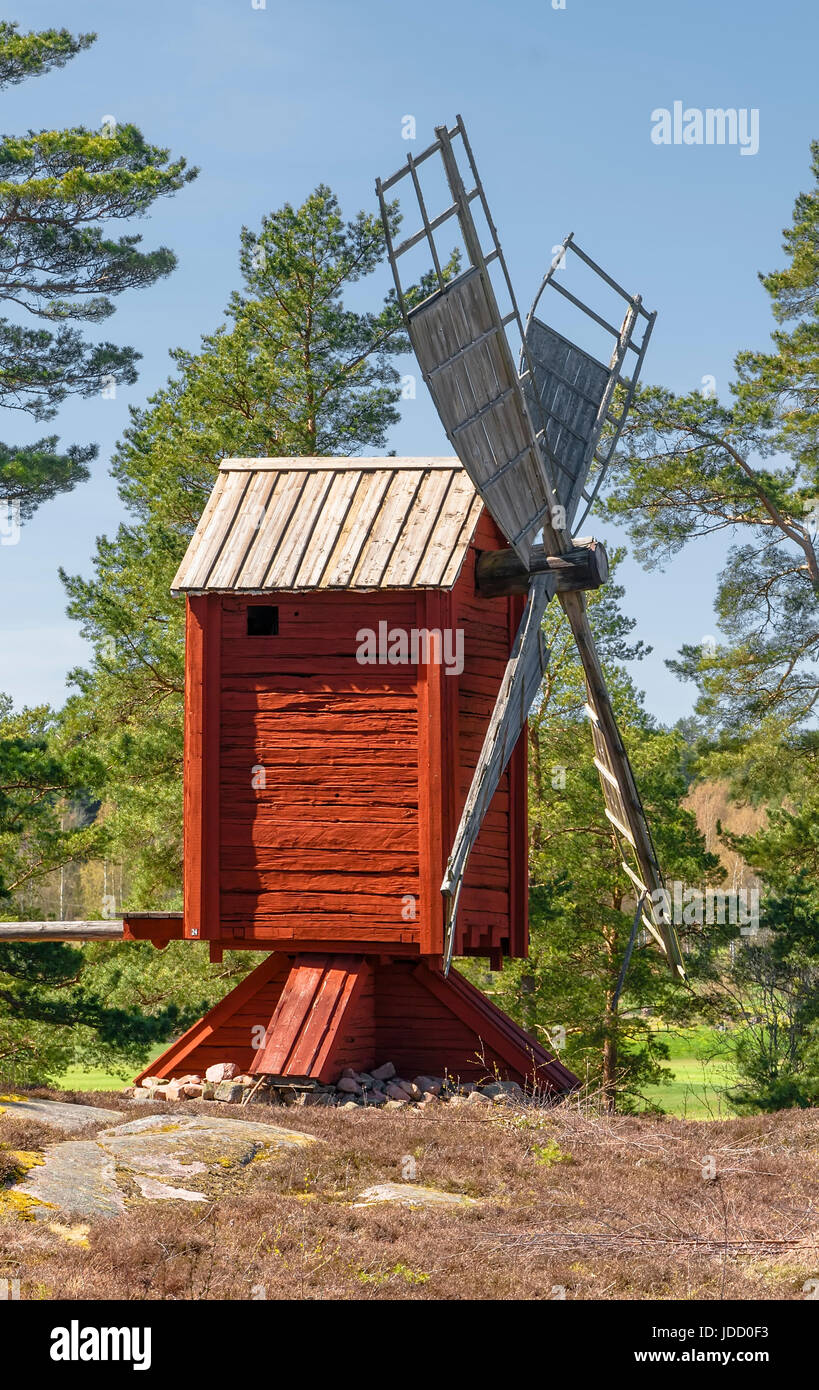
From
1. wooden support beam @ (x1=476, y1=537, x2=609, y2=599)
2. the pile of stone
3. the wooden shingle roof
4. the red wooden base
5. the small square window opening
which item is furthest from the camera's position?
the small square window opening

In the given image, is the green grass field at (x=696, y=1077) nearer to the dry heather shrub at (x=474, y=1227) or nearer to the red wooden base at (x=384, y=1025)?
the red wooden base at (x=384, y=1025)

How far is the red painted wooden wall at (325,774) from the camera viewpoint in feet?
47.8

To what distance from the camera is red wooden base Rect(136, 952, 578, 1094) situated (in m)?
15.1

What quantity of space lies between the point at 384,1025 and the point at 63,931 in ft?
13.4

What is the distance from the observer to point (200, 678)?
605 inches

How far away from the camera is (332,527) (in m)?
15.5

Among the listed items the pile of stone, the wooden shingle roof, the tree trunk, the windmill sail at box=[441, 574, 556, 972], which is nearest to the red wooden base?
the pile of stone

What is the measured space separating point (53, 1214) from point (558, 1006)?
1844cm

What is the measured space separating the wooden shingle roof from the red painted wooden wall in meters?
0.26

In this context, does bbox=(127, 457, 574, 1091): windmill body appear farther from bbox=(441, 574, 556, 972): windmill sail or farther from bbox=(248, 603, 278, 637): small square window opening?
bbox=(441, 574, 556, 972): windmill sail

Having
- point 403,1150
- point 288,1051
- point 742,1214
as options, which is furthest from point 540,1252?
point 288,1051

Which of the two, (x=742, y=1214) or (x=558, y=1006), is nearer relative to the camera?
(x=742, y=1214)
